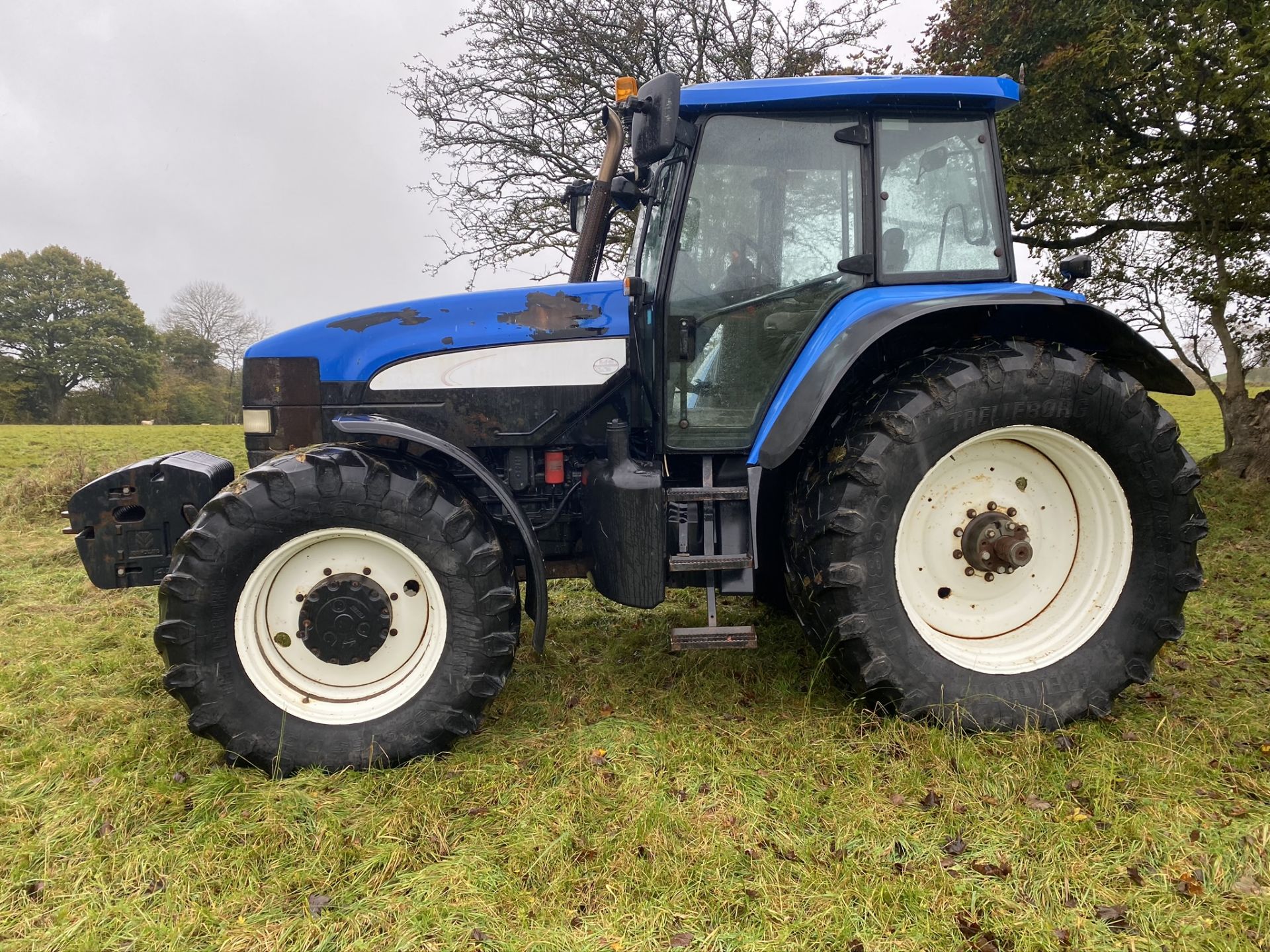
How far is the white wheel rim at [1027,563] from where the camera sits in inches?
107

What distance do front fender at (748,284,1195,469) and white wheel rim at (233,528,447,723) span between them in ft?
4.22

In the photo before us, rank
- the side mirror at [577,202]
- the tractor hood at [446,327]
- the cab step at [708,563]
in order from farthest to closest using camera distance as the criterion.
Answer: the side mirror at [577,202]
the tractor hood at [446,327]
the cab step at [708,563]

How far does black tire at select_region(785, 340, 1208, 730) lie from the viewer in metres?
2.51

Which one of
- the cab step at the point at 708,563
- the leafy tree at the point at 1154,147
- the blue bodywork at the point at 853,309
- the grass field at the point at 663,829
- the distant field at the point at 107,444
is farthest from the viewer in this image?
the distant field at the point at 107,444

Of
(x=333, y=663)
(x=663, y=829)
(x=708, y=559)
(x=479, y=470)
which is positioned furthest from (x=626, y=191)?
(x=663, y=829)

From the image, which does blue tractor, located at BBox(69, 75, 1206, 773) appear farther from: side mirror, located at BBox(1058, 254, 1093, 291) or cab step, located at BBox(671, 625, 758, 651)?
side mirror, located at BBox(1058, 254, 1093, 291)

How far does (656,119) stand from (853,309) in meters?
0.93

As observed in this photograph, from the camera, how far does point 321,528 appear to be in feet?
8.04

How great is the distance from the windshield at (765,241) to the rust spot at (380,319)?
0.98 m

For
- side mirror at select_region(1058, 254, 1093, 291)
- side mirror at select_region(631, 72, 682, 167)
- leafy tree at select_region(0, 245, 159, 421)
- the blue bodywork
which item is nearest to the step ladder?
the blue bodywork

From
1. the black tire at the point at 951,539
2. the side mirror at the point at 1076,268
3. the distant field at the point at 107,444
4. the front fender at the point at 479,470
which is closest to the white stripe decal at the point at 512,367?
the front fender at the point at 479,470

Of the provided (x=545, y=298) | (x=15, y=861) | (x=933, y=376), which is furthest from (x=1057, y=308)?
(x=15, y=861)

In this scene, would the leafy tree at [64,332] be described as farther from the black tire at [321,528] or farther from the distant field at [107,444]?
the black tire at [321,528]

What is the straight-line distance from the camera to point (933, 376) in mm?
2549
